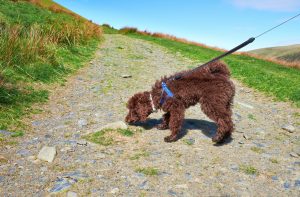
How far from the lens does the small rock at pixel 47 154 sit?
5.89m

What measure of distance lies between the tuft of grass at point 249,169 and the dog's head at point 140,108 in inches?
96.4

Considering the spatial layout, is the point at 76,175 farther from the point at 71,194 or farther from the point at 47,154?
the point at 47,154

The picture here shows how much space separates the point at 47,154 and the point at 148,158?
183 centimetres

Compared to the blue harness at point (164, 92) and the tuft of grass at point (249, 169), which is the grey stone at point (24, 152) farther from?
the tuft of grass at point (249, 169)

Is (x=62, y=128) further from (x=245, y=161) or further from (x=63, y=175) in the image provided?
(x=245, y=161)

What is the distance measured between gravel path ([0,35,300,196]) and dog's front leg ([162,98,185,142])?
0.61 ft

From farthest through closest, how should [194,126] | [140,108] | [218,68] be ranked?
[194,126] → [140,108] → [218,68]

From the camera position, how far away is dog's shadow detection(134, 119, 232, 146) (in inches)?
304

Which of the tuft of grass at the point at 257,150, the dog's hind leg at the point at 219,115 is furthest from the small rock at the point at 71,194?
the tuft of grass at the point at 257,150

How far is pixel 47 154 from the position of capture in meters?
5.98

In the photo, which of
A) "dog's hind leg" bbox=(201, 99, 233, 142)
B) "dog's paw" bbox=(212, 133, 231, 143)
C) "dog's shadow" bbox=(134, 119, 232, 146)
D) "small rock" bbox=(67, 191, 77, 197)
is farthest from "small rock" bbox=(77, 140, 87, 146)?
"dog's paw" bbox=(212, 133, 231, 143)

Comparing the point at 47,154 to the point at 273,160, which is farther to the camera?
the point at 273,160

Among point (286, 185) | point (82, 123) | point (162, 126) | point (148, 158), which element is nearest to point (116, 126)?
point (82, 123)

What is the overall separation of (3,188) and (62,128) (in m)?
2.74
